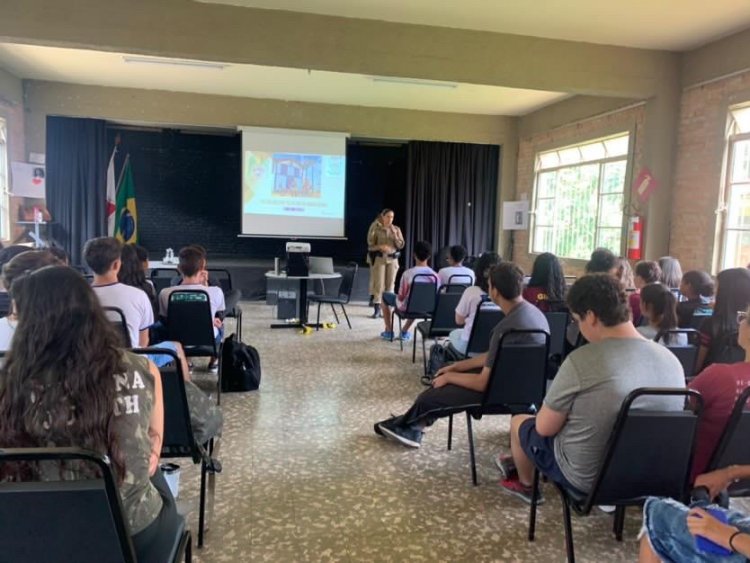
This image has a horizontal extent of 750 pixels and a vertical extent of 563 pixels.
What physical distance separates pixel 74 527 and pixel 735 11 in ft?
18.2

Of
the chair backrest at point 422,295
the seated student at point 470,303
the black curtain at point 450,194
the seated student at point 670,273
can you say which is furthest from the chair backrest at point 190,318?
the black curtain at point 450,194

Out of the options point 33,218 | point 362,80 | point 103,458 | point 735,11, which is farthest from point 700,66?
point 33,218

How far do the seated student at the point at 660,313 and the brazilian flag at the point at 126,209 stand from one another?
750 cm

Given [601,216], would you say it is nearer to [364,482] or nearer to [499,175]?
[499,175]

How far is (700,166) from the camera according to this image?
17.1 feet

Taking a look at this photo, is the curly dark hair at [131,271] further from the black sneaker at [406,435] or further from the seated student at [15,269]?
the black sneaker at [406,435]

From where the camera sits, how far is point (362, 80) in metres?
6.57

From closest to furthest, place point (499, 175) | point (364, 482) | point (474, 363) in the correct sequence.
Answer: point (364, 482) < point (474, 363) < point (499, 175)

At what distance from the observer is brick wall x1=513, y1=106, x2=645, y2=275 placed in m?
6.08

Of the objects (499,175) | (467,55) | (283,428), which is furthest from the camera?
(499,175)

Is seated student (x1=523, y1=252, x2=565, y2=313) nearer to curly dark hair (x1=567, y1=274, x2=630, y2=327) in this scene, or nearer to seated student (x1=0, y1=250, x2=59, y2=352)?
curly dark hair (x1=567, y1=274, x2=630, y2=327)

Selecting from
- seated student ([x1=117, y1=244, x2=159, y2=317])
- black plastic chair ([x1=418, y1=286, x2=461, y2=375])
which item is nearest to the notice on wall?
black plastic chair ([x1=418, y1=286, x2=461, y2=375])

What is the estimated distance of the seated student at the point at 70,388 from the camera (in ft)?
3.64

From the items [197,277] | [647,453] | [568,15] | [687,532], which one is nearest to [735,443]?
[647,453]
